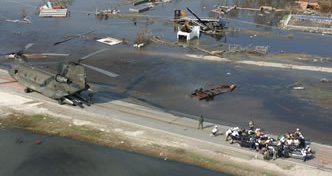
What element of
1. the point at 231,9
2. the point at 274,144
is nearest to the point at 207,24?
the point at 231,9

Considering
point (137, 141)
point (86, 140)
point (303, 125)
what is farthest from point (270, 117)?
point (86, 140)

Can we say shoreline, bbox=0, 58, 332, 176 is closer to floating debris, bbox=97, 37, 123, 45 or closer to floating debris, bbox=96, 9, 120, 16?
floating debris, bbox=97, 37, 123, 45

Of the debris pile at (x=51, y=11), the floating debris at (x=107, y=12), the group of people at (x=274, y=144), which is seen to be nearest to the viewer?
the group of people at (x=274, y=144)

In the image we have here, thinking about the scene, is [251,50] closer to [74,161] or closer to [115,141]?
[115,141]

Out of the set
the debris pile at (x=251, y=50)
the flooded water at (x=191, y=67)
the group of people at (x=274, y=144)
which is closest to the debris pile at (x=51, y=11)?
the flooded water at (x=191, y=67)

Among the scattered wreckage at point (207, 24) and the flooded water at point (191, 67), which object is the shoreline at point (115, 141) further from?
the scattered wreckage at point (207, 24)

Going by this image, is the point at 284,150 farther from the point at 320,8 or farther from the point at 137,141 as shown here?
the point at 320,8
